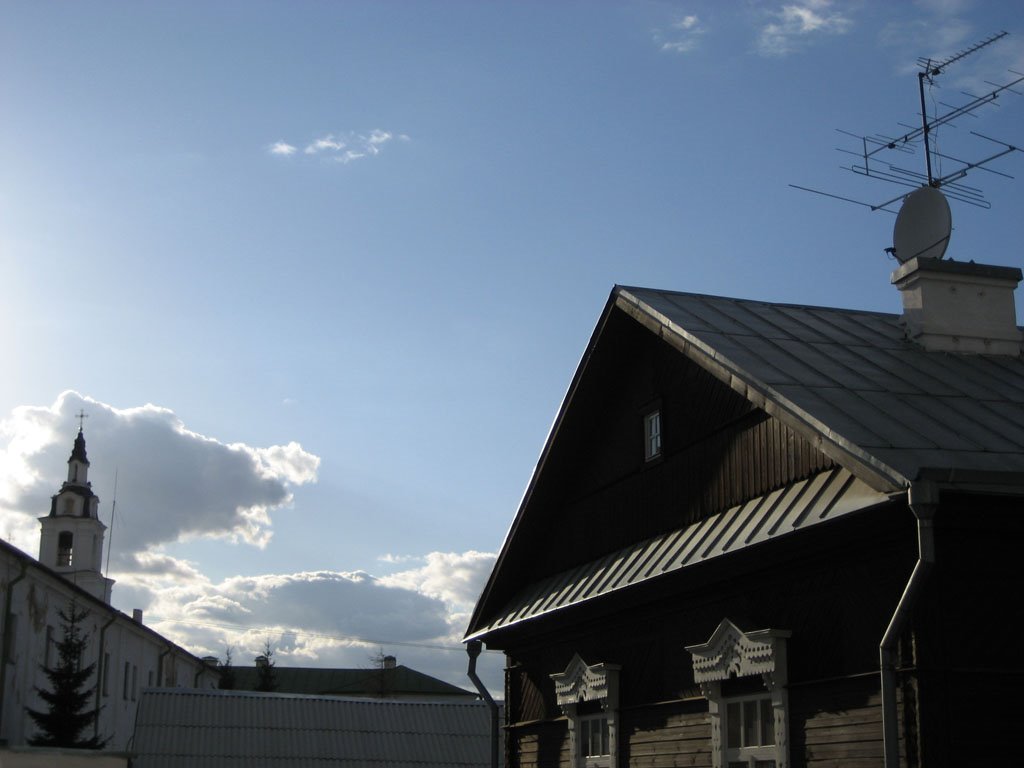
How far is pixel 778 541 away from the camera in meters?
9.70

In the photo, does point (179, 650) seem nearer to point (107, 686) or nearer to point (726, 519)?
point (107, 686)

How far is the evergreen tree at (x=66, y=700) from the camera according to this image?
35.8m

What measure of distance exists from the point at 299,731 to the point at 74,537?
28.5 metres

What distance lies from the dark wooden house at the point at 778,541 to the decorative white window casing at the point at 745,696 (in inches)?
0.8

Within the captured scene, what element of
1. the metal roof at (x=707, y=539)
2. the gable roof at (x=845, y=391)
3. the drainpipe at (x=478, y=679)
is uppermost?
the gable roof at (x=845, y=391)

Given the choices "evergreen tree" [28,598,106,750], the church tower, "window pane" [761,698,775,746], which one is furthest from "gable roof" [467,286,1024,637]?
the church tower

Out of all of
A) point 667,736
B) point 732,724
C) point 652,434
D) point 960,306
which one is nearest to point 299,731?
point 652,434

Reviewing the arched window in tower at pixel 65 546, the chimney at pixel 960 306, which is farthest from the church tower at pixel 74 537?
the chimney at pixel 960 306

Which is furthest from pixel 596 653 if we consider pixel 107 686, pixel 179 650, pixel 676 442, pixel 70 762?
pixel 179 650

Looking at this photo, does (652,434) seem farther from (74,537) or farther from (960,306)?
(74,537)

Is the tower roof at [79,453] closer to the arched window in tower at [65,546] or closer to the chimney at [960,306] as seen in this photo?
the arched window in tower at [65,546]

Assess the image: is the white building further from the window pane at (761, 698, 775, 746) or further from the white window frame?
the window pane at (761, 698, 775, 746)

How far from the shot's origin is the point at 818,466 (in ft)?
32.4

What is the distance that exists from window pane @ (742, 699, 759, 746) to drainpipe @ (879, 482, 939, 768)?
191cm
